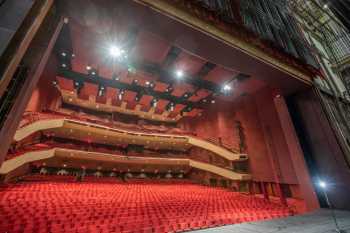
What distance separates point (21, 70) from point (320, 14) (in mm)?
11431

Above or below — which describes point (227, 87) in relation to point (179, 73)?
below

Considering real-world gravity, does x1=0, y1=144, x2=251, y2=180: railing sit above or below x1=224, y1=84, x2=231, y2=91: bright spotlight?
below

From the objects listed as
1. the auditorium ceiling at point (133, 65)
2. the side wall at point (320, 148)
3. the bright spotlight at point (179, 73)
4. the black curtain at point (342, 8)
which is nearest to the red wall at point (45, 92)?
the auditorium ceiling at point (133, 65)

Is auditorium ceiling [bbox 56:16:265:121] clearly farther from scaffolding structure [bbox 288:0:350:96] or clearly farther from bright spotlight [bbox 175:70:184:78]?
scaffolding structure [bbox 288:0:350:96]

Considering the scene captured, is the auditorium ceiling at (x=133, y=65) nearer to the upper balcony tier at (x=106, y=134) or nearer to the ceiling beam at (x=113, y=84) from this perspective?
the ceiling beam at (x=113, y=84)

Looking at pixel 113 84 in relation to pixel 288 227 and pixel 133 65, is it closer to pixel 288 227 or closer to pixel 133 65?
pixel 133 65

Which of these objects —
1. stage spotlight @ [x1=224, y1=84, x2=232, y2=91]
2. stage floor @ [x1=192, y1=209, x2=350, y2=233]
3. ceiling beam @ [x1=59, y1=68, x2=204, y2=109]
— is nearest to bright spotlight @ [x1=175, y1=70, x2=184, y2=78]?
stage spotlight @ [x1=224, y1=84, x2=232, y2=91]

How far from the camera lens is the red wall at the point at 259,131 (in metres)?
6.52

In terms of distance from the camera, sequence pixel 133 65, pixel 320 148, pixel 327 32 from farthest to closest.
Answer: pixel 327 32 < pixel 133 65 < pixel 320 148

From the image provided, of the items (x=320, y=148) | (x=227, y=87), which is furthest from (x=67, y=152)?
(x=320, y=148)

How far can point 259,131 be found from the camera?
331 inches

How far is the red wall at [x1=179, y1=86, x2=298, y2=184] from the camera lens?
6.52 m

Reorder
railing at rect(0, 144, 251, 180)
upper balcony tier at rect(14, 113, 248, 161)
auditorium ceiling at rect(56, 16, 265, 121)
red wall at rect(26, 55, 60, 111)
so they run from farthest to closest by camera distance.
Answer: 1. upper balcony tier at rect(14, 113, 248, 161)
2. red wall at rect(26, 55, 60, 111)
3. railing at rect(0, 144, 251, 180)
4. auditorium ceiling at rect(56, 16, 265, 121)

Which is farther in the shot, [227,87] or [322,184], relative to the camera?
[227,87]
